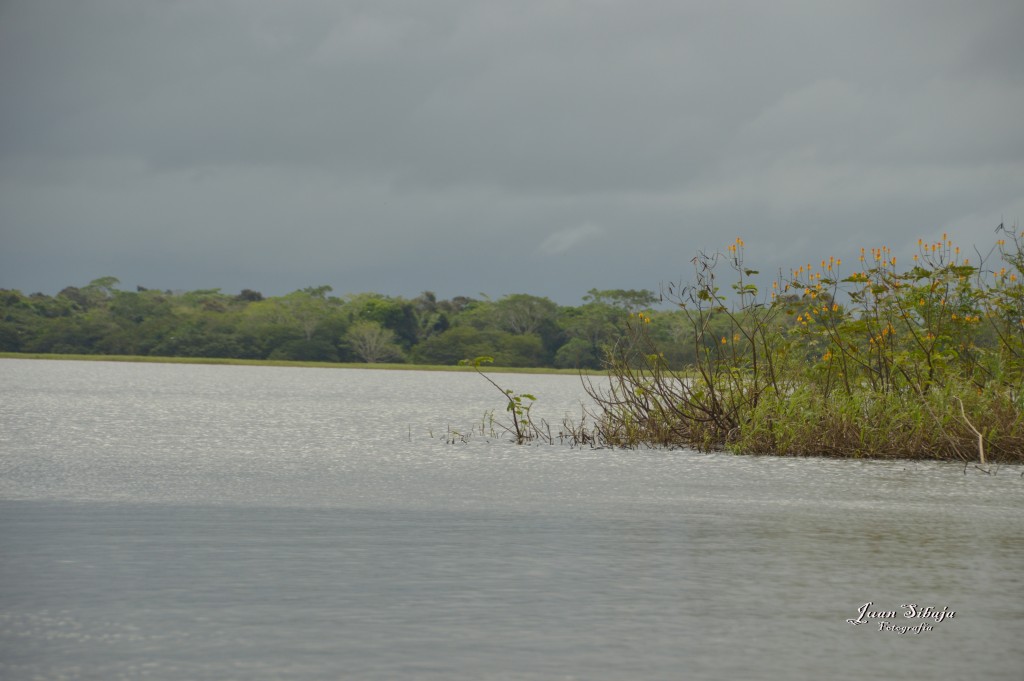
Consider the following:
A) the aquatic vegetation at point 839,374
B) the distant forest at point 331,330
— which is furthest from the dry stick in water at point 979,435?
the distant forest at point 331,330

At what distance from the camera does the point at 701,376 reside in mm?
16625

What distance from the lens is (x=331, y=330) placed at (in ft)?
350

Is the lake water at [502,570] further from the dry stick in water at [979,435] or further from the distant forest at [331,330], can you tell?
the distant forest at [331,330]

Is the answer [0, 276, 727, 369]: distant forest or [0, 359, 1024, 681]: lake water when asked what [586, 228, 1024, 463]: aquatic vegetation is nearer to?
[0, 359, 1024, 681]: lake water

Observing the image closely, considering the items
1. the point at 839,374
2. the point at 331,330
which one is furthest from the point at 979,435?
the point at 331,330

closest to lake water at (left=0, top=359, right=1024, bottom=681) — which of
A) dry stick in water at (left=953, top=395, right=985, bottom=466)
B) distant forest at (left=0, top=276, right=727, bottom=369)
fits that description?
dry stick in water at (left=953, top=395, right=985, bottom=466)

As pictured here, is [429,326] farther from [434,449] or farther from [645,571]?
[645,571]

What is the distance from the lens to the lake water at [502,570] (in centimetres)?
517

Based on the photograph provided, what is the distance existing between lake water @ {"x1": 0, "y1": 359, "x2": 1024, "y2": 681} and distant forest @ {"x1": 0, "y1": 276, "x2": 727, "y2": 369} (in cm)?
8344

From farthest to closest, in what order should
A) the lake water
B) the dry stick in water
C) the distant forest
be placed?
the distant forest < the dry stick in water < the lake water

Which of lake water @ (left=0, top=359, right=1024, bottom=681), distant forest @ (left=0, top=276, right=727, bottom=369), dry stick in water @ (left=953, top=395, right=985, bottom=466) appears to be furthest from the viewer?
distant forest @ (left=0, top=276, right=727, bottom=369)

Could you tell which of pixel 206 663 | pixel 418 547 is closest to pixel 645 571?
pixel 418 547

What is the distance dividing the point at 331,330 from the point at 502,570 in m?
101

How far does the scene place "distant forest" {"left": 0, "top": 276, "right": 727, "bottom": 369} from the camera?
103 m
